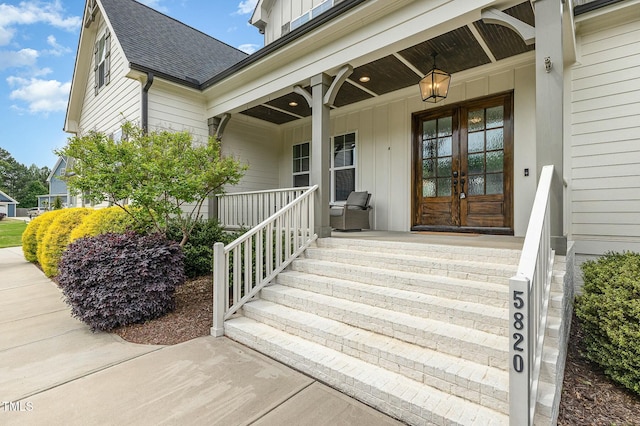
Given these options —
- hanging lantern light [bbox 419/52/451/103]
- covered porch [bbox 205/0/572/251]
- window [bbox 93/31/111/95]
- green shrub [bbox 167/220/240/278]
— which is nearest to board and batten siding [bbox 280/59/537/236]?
covered porch [bbox 205/0/572/251]

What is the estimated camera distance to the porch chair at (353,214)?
5.89 metres

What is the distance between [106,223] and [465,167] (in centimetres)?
615

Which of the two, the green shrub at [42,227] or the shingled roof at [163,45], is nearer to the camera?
the shingled roof at [163,45]

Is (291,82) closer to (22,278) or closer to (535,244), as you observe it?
(535,244)

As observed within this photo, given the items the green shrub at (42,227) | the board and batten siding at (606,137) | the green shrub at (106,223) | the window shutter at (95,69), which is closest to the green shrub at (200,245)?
the green shrub at (106,223)

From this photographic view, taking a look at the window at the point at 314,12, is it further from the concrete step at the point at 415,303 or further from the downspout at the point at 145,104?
the concrete step at the point at 415,303

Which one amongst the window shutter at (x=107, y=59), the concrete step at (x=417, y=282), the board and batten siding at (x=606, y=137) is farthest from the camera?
the window shutter at (x=107, y=59)

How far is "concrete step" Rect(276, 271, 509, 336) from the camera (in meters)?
2.40

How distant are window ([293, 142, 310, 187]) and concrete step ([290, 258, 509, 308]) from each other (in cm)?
429

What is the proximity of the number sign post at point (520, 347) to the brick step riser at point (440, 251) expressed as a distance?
1.66 meters

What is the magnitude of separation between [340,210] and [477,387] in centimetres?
419

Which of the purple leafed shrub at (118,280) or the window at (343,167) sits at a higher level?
the window at (343,167)

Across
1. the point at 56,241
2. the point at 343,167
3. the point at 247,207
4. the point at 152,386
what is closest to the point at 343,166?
the point at 343,167

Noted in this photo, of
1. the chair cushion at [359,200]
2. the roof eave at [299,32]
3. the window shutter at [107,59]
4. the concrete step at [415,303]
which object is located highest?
the window shutter at [107,59]
